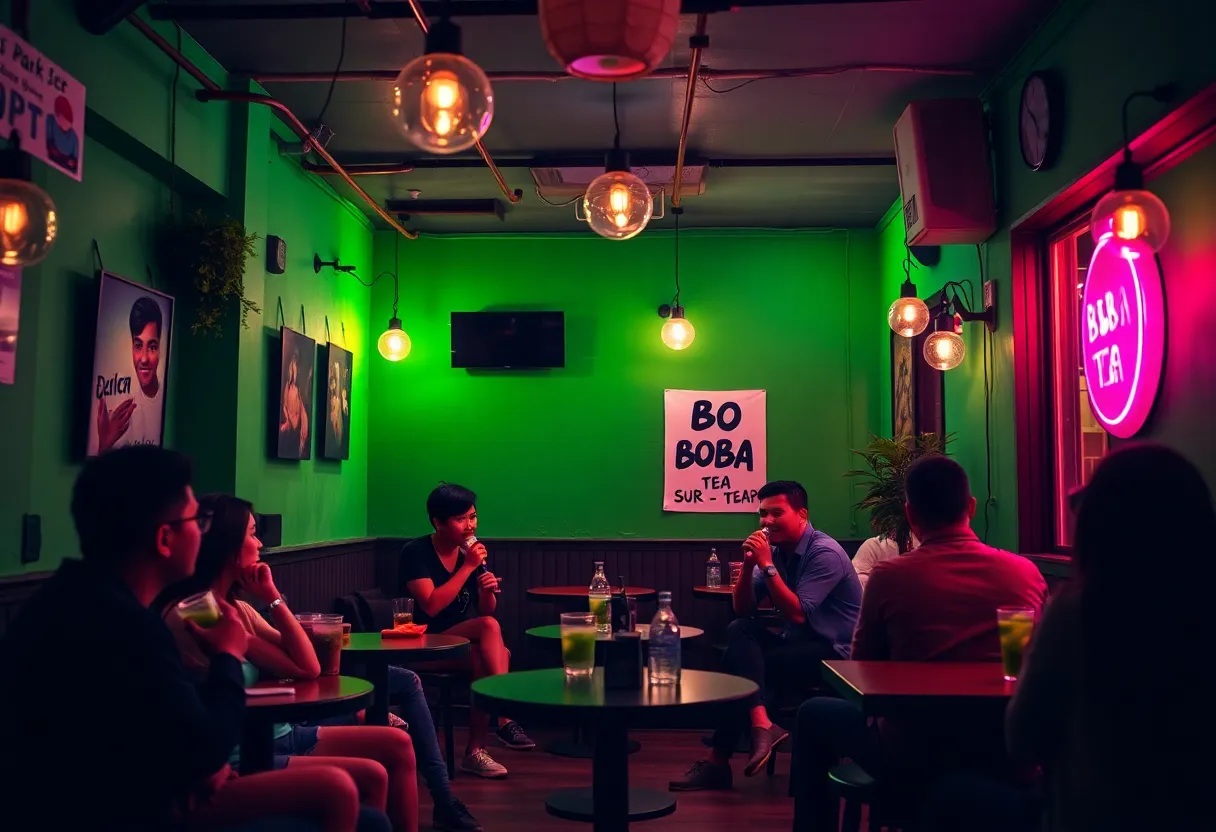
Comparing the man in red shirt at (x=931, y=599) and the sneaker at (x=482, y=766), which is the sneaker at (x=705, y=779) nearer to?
the sneaker at (x=482, y=766)

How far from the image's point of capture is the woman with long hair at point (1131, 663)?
1.97m

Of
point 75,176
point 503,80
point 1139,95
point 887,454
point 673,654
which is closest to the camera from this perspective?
point 673,654

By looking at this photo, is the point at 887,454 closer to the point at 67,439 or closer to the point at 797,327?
the point at 797,327

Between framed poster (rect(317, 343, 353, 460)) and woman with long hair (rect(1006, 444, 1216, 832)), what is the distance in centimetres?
588

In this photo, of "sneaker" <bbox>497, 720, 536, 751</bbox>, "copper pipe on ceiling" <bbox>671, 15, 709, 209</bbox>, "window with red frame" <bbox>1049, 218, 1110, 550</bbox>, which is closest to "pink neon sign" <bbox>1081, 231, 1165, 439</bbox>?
"window with red frame" <bbox>1049, 218, 1110, 550</bbox>

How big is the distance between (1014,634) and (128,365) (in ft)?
12.4

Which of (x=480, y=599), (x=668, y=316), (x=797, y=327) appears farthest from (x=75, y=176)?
(x=797, y=327)

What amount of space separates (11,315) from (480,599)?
2.68 m

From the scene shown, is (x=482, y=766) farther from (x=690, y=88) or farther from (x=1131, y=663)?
(x=1131, y=663)

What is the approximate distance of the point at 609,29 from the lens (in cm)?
250

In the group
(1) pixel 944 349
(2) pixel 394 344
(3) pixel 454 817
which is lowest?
(3) pixel 454 817

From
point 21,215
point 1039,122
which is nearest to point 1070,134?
point 1039,122

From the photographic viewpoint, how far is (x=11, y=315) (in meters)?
3.89

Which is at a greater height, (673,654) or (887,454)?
(887,454)
